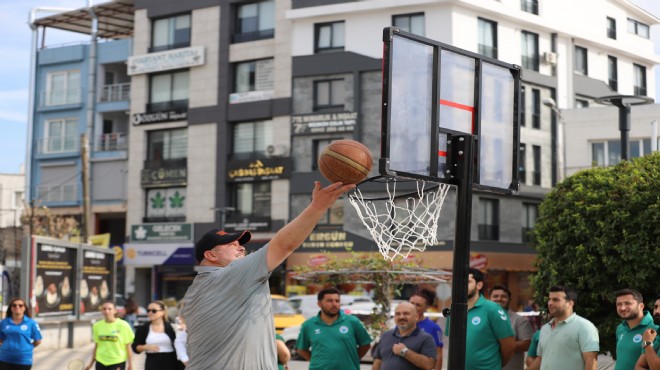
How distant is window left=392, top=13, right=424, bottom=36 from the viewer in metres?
42.8

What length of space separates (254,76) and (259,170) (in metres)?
4.54

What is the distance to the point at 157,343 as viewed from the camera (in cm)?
1195

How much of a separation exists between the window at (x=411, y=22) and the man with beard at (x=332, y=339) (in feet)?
109

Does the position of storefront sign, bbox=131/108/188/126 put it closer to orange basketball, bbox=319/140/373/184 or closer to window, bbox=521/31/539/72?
window, bbox=521/31/539/72

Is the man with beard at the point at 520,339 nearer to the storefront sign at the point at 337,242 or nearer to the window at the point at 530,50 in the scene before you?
the storefront sign at the point at 337,242

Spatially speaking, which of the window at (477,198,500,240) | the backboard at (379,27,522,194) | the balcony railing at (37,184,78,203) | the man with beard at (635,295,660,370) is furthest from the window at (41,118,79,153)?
the backboard at (379,27,522,194)

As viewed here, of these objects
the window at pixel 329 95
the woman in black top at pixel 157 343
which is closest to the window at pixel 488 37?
the window at pixel 329 95

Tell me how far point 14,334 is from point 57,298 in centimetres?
1183

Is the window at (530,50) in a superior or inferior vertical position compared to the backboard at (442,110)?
superior

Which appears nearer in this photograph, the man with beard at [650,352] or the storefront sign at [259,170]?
the man with beard at [650,352]

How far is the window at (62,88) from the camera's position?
5222 cm

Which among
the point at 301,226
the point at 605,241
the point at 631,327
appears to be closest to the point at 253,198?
the point at 605,241

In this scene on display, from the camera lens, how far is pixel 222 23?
47188 millimetres

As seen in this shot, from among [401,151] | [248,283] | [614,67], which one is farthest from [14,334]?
[614,67]
